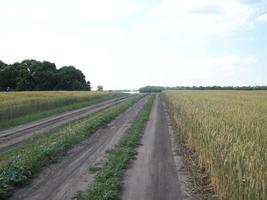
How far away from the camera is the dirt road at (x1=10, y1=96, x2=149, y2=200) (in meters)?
11.5

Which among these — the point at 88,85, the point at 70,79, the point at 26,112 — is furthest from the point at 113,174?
the point at 88,85

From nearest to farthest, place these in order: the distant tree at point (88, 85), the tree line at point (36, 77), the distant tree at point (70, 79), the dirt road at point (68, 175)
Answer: the dirt road at point (68, 175)
the tree line at point (36, 77)
the distant tree at point (70, 79)
the distant tree at point (88, 85)

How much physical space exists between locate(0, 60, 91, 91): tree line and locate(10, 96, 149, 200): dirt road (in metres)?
87.0

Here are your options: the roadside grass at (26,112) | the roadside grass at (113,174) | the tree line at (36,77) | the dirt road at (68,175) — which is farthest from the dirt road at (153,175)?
the tree line at (36,77)

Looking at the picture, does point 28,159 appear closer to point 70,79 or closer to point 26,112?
point 26,112

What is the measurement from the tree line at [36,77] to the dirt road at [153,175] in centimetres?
8762

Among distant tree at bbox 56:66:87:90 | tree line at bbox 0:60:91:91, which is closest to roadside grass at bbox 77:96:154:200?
tree line at bbox 0:60:91:91

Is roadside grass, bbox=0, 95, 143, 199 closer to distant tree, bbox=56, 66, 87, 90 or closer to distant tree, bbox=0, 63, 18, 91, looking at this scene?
distant tree, bbox=0, 63, 18, 91

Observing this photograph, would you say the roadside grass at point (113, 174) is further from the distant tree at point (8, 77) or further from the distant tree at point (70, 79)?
the distant tree at point (70, 79)

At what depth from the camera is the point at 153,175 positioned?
13727 millimetres

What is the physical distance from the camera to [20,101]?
3969cm

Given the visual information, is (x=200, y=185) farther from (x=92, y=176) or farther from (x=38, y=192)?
(x=38, y=192)

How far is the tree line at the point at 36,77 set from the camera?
342ft

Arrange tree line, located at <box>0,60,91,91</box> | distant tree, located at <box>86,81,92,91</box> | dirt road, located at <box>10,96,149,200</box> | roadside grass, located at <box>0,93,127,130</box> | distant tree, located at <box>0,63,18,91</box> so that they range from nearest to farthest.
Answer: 1. dirt road, located at <box>10,96,149,200</box>
2. roadside grass, located at <box>0,93,127,130</box>
3. distant tree, located at <box>0,63,18,91</box>
4. tree line, located at <box>0,60,91,91</box>
5. distant tree, located at <box>86,81,92,91</box>
